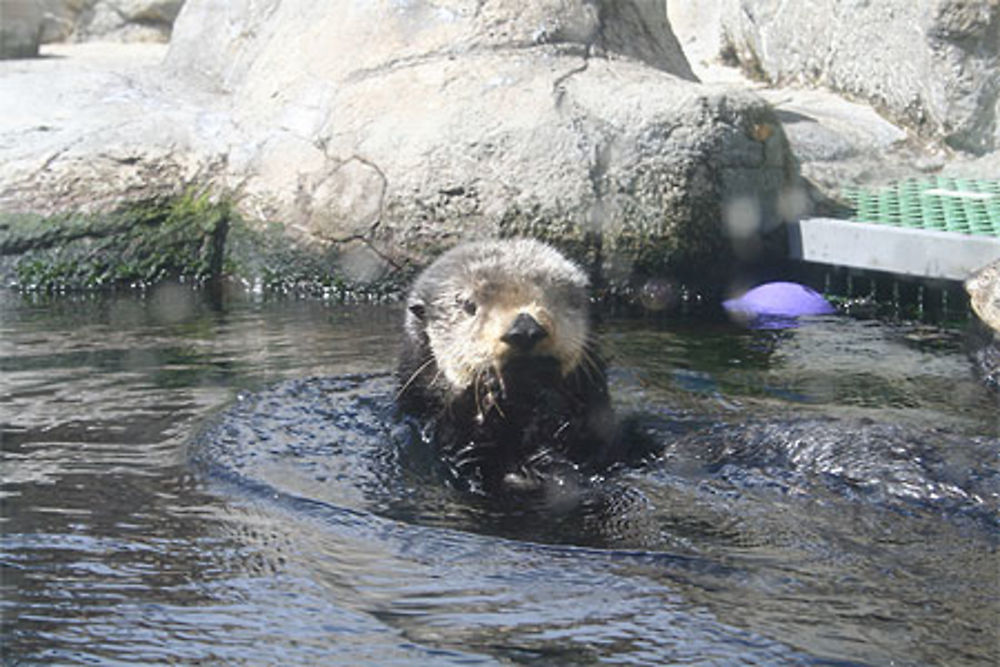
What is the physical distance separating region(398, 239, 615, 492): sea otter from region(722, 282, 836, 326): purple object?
2.73m

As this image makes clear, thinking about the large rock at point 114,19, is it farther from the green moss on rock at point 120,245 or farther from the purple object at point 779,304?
the purple object at point 779,304

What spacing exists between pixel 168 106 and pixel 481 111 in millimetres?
2365

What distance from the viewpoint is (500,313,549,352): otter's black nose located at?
342 cm

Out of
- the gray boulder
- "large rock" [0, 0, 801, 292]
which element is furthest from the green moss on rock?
the gray boulder

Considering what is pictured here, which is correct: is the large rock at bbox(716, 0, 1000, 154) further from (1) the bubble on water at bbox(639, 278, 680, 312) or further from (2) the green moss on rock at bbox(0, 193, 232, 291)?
(2) the green moss on rock at bbox(0, 193, 232, 291)

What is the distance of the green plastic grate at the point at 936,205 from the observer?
680 centimetres

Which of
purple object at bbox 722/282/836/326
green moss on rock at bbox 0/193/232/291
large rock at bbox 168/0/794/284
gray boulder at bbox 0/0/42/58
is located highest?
gray boulder at bbox 0/0/42/58

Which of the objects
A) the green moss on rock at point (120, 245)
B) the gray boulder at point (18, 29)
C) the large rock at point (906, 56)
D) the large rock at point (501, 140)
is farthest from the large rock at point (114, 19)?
the green moss on rock at point (120, 245)

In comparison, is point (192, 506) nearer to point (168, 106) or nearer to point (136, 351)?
point (136, 351)

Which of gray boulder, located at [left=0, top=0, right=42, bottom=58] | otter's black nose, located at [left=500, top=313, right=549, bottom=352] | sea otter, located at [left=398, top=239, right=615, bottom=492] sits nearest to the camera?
otter's black nose, located at [left=500, top=313, right=549, bottom=352]

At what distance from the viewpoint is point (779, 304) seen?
21.6ft

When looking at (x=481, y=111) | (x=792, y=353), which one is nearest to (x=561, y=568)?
(x=792, y=353)

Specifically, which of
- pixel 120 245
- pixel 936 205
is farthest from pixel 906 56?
pixel 120 245

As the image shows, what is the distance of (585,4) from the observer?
25.2ft
